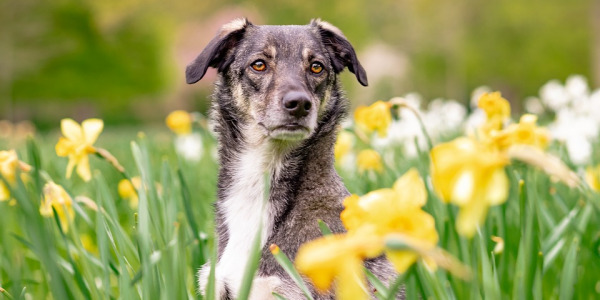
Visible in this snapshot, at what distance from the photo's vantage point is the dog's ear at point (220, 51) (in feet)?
10.2

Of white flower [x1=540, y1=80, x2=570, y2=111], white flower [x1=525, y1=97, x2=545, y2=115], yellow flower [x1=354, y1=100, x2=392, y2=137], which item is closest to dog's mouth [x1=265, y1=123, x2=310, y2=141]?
yellow flower [x1=354, y1=100, x2=392, y2=137]

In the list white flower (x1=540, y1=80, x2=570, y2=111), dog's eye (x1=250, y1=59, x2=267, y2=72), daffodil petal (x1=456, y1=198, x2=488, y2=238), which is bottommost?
white flower (x1=540, y1=80, x2=570, y2=111)

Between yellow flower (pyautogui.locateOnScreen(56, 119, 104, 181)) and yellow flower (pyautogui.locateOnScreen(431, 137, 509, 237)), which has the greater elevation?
yellow flower (pyautogui.locateOnScreen(431, 137, 509, 237))

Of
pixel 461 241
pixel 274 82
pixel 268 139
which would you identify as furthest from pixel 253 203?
pixel 461 241

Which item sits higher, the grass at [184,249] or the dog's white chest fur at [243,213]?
the grass at [184,249]

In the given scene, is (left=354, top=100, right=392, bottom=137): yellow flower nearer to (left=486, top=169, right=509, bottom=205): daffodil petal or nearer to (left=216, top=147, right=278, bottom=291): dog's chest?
(left=216, top=147, right=278, bottom=291): dog's chest

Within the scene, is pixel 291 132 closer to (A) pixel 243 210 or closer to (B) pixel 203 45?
(A) pixel 243 210

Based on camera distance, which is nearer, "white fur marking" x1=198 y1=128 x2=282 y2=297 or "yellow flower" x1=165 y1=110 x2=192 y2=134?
"white fur marking" x1=198 y1=128 x2=282 y2=297

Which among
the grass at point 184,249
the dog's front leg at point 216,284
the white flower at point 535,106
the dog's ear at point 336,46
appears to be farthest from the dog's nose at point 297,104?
the white flower at point 535,106

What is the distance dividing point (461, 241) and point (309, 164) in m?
0.81

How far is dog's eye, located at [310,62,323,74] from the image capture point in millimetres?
3238

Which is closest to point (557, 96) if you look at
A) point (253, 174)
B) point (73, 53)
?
point (253, 174)

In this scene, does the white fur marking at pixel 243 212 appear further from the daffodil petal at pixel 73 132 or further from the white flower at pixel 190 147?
the white flower at pixel 190 147

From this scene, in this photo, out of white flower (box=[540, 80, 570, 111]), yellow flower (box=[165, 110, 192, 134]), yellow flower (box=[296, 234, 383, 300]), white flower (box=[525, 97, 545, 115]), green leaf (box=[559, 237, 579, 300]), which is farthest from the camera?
Result: white flower (box=[525, 97, 545, 115])
